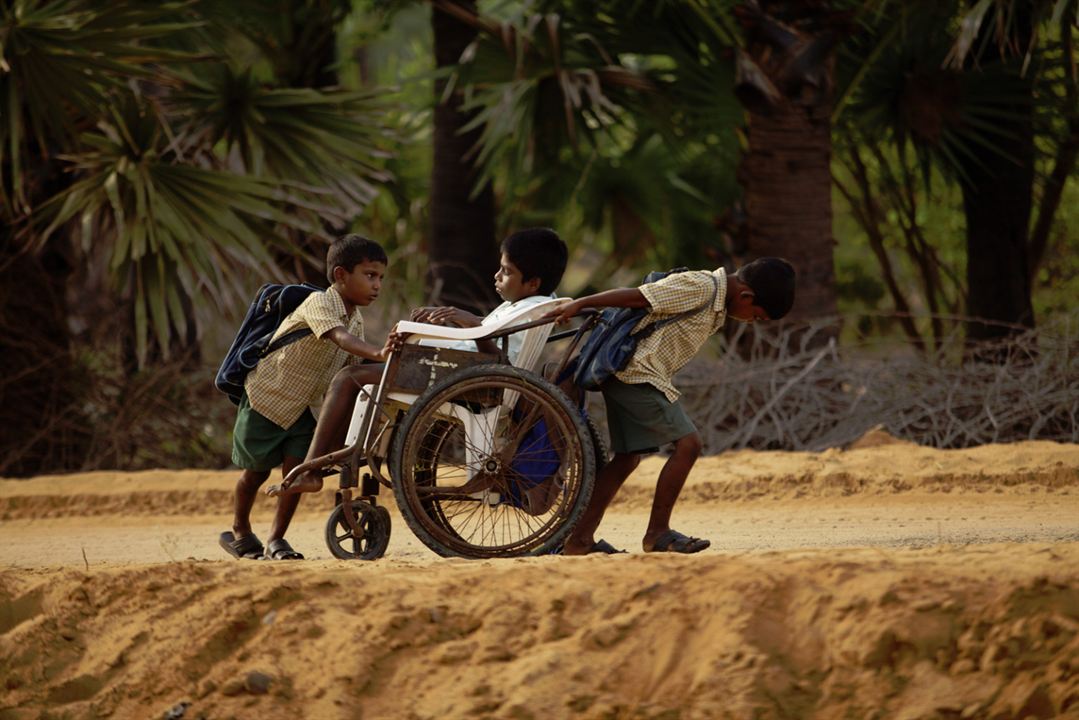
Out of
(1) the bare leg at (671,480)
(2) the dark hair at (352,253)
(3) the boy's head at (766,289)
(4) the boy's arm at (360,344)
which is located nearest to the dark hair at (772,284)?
(3) the boy's head at (766,289)

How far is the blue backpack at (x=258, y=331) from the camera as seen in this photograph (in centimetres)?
607

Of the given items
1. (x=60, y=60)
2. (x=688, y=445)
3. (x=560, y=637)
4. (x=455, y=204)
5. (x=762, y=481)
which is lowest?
(x=762, y=481)

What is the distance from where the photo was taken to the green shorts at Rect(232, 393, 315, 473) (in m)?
6.06

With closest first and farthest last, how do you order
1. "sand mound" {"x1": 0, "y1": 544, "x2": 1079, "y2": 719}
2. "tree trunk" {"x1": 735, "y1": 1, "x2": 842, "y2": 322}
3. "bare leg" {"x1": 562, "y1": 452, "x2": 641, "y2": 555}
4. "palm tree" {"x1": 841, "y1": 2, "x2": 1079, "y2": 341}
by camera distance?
"sand mound" {"x1": 0, "y1": 544, "x2": 1079, "y2": 719} → "bare leg" {"x1": 562, "y1": 452, "x2": 641, "y2": 555} → "tree trunk" {"x1": 735, "y1": 1, "x2": 842, "y2": 322} → "palm tree" {"x1": 841, "y1": 2, "x2": 1079, "y2": 341}

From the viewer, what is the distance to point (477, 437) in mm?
5387

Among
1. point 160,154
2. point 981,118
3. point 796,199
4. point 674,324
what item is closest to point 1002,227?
point 981,118

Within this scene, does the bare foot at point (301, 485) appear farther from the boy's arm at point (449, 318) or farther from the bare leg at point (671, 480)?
the bare leg at point (671, 480)

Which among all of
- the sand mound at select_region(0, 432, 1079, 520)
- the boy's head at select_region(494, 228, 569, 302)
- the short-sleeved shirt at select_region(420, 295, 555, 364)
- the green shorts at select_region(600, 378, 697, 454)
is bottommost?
the sand mound at select_region(0, 432, 1079, 520)

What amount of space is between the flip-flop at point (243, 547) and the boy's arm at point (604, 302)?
1.66 meters

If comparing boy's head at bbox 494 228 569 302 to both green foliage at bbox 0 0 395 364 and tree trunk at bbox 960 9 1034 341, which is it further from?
tree trunk at bbox 960 9 1034 341

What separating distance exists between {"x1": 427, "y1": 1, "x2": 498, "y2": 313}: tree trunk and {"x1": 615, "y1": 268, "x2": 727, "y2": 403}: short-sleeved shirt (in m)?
7.71

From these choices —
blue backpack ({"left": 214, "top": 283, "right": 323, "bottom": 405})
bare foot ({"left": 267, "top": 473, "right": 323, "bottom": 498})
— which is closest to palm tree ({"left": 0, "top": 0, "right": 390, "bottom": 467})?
blue backpack ({"left": 214, "top": 283, "right": 323, "bottom": 405})

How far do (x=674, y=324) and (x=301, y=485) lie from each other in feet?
4.83

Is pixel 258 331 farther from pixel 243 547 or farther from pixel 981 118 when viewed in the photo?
pixel 981 118
